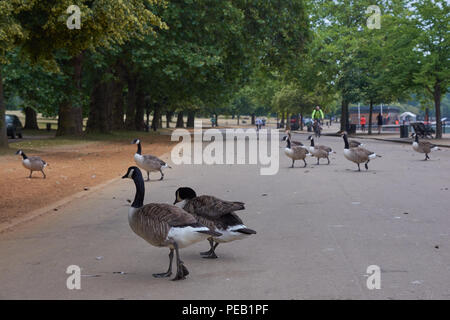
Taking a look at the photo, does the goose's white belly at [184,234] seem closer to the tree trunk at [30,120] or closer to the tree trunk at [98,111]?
the tree trunk at [98,111]

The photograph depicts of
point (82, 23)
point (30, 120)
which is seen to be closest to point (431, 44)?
point (82, 23)

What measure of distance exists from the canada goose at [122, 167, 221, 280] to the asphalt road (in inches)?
15.0

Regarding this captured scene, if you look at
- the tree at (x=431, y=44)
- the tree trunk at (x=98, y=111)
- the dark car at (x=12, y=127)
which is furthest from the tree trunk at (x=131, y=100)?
the tree at (x=431, y=44)

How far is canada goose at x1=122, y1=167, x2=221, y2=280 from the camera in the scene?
231 inches

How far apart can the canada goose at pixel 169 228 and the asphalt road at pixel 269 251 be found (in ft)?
1.25

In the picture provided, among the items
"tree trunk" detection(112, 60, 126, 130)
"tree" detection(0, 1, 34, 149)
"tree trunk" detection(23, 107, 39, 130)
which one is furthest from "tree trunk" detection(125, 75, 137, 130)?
"tree" detection(0, 1, 34, 149)

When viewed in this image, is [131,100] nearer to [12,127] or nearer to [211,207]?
[12,127]

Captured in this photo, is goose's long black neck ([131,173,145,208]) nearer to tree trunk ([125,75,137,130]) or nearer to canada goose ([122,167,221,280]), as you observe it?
canada goose ([122,167,221,280])

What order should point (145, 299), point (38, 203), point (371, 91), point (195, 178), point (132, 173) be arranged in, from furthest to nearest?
point (371, 91), point (195, 178), point (38, 203), point (132, 173), point (145, 299)

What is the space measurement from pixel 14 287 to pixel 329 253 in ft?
11.6

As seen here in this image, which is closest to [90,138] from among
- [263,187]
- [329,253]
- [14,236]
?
[263,187]

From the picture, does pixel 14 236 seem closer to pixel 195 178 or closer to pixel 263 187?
pixel 263 187

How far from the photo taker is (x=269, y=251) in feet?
24.1

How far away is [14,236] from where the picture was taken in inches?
334
